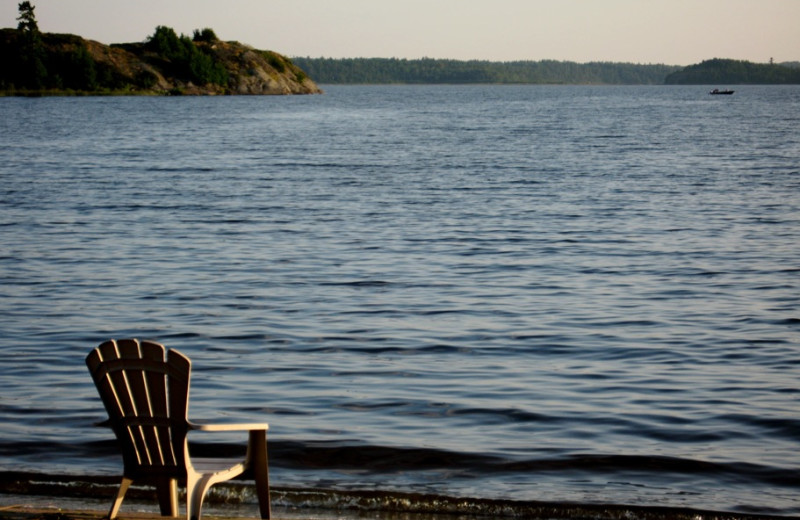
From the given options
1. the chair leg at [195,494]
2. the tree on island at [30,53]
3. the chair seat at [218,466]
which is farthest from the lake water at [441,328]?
the tree on island at [30,53]

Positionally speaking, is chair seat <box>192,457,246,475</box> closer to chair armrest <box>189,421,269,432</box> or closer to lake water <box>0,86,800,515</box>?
chair armrest <box>189,421,269,432</box>

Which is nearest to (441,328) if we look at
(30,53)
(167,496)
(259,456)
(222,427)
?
(259,456)

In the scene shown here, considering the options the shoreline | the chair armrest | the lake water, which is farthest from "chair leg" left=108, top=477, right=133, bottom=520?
the lake water

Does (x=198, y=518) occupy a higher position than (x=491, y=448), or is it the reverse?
(x=198, y=518)

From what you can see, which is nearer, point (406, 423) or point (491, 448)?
point (491, 448)

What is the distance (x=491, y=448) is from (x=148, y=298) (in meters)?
8.00

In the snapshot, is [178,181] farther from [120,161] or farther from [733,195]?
[733,195]

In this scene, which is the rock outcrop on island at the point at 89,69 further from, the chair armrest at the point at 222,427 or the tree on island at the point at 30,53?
the chair armrest at the point at 222,427

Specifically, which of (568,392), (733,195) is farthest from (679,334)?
(733,195)

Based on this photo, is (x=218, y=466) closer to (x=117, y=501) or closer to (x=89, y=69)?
(x=117, y=501)

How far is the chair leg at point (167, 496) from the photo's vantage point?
5.83 metres

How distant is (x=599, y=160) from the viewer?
1828 inches

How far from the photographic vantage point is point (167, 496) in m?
5.88

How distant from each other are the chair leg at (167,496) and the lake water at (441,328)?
1709mm
